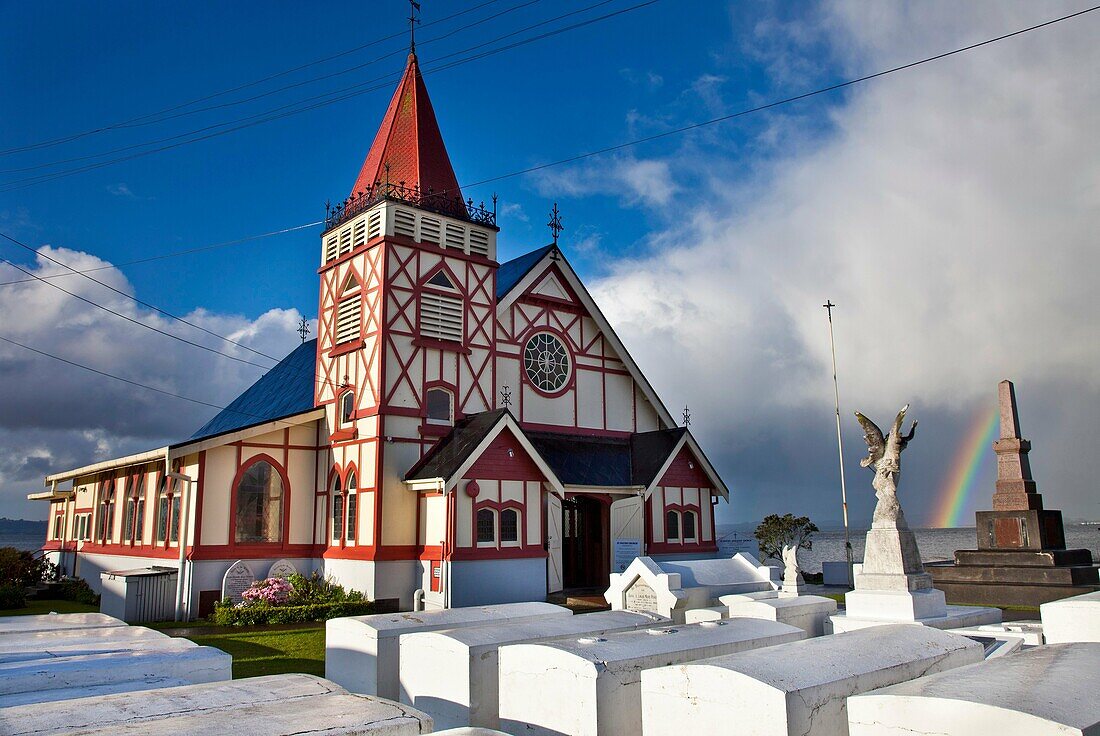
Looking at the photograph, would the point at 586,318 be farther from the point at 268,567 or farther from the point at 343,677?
the point at 343,677

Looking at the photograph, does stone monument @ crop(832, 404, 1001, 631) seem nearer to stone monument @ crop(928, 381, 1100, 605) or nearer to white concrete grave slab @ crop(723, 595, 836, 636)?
white concrete grave slab @ crop(723, 595, 836, 636)

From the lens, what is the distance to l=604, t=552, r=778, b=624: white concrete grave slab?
15.6m

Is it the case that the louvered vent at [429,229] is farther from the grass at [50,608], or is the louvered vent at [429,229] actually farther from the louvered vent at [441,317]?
the grass at [50,608]

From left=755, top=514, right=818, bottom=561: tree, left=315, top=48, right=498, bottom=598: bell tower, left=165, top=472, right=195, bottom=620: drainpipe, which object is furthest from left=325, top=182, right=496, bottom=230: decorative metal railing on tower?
left=755, top=514, right=818, bottom=561: tree

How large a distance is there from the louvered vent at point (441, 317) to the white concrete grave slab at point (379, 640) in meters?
14.2

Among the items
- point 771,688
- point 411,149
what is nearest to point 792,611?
point 771,688

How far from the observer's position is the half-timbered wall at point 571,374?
28.2 metres

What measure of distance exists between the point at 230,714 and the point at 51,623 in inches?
296

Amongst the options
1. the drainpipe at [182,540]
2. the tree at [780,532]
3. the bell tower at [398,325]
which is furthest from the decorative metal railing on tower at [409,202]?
the tree at [780,532]

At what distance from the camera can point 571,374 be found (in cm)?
2966

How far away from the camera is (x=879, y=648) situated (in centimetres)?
812

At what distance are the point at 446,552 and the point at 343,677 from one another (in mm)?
11363

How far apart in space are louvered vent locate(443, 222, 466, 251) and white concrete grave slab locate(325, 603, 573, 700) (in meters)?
16.2

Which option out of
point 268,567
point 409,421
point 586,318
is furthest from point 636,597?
point 586,318
